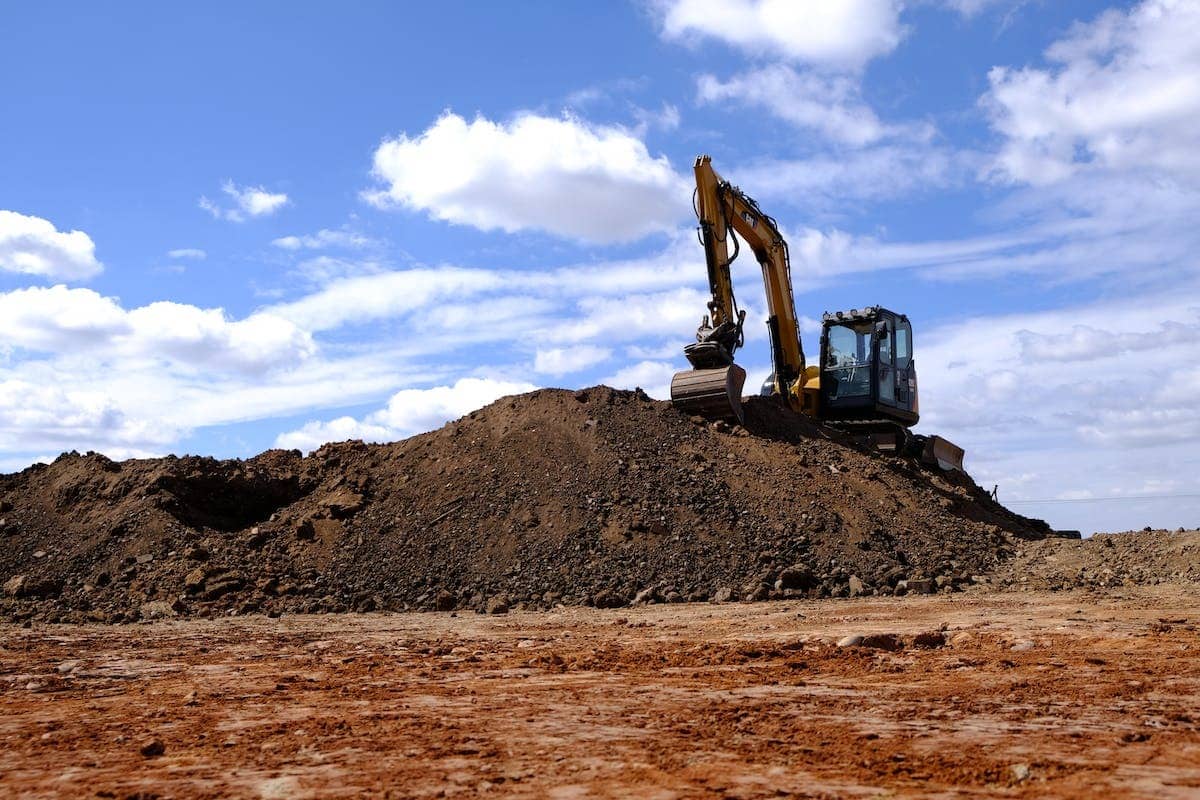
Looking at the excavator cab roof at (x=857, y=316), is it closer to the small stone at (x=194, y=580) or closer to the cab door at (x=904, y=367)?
the cab door at (x=904, y=367)

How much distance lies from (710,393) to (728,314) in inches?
70.8

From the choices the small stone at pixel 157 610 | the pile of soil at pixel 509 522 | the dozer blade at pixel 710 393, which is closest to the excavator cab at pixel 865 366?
the pile of soil at pixel 509 522

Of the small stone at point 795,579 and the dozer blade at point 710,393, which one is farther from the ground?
the dozer blade at point 710,393

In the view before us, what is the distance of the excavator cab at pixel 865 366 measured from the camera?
71.1 feet

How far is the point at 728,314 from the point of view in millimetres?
20125

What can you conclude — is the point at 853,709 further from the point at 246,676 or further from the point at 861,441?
the point at 861,441

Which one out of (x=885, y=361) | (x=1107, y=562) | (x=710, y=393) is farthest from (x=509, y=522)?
(x=885, y=361)

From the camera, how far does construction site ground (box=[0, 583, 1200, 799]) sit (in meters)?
4.57

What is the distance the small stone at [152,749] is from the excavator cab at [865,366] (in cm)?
1803

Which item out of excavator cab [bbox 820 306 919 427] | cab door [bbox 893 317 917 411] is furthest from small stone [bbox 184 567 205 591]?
cab door [bbox 893 317 917 411]

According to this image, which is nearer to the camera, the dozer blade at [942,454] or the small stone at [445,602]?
the small stone at [445,602]

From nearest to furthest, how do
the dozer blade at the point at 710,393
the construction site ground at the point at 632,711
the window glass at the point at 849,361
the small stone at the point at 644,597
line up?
the construction site ground at the point at 632,711 < the small stone at the point at 644,597 < the dozer blade at the point at 710,393 < the window glass at the point at 849,361

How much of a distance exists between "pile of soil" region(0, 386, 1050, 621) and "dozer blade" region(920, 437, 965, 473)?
1.51m

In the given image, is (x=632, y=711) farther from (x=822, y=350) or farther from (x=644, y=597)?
(x=822, y=350)
